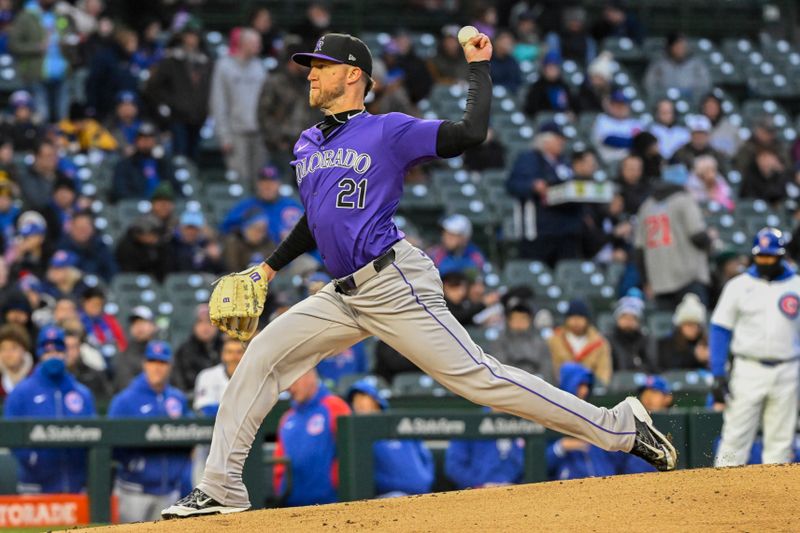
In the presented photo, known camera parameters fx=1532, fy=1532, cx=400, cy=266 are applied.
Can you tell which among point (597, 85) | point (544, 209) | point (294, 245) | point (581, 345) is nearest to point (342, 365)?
point (581, 345)

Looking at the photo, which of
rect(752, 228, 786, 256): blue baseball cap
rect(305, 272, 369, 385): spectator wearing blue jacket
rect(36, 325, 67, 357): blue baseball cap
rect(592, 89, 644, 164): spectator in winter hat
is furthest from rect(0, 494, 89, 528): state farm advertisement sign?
rect(592, 89, 644, 164): spectator in winter hat

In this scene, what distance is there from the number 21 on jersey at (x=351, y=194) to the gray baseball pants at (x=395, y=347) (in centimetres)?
26

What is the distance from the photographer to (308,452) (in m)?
9.51

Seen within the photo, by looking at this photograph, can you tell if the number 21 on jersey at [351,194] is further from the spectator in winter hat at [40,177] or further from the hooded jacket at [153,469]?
the spectator in winter hat at [40,177]

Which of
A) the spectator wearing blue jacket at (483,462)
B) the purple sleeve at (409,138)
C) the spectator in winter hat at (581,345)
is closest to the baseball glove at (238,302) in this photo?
the purple sleeve at (409,138)

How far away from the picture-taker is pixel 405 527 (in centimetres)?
596

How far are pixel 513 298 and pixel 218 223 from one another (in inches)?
130

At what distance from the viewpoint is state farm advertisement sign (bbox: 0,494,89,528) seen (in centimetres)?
899

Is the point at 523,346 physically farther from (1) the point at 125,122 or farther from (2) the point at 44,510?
(1) the point at 125,122

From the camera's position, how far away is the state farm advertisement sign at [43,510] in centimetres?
899

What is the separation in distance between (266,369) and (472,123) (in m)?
1.31

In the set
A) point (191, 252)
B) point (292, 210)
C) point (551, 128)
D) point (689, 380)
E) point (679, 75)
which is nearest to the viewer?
point (689, 380)

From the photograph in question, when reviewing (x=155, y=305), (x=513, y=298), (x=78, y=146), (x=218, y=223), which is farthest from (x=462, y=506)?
(x=78, y=146)

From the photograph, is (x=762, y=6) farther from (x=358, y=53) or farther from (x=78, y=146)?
(x=358, y=53)
